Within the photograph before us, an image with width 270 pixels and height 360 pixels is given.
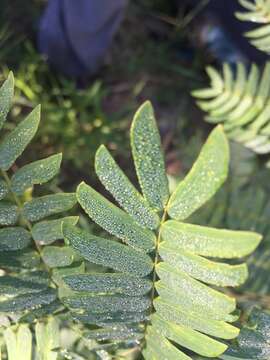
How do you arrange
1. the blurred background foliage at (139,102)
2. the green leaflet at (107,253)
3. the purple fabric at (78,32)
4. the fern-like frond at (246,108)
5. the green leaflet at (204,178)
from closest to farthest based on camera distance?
the green leaflet at (204,178) → the green leaflet at (107,253) → the fern-like frond at (246,108) → the blurred background foliage at (139,102) → the purple fabric at (78,32)

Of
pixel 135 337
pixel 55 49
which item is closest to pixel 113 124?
pixel 55 49

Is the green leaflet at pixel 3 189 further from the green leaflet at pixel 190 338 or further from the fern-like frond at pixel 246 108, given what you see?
the fern-like frond at pixel 246 108

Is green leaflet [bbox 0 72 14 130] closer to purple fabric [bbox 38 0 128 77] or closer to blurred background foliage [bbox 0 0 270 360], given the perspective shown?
blurred background foliage [bbox 0 0 270 360]

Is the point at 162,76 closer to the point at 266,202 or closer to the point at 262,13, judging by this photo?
the point at 266,202

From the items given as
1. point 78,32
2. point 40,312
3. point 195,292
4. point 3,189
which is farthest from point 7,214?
point 78,32

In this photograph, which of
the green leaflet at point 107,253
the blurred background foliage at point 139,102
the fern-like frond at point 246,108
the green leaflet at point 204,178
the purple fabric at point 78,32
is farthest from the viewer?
the purple fabric at point 78,32

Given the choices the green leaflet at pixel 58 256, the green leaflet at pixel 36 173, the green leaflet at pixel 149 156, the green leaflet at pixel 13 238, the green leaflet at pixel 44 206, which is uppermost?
the green leaflet at pixel 149 156

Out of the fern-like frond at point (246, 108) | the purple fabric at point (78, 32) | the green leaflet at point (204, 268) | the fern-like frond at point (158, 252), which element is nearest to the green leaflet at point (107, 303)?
the fern-like frond at point (158, 252)
